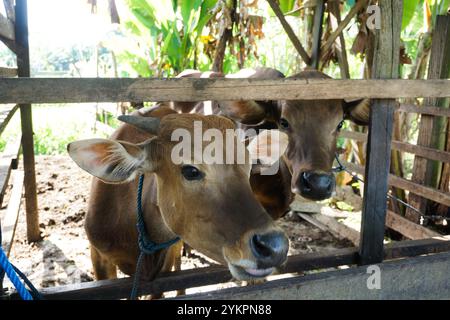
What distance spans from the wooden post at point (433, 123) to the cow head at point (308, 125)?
5.81 feet

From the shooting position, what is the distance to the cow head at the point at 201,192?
76.2 inches

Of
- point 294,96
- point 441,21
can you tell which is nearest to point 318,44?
point 441,21

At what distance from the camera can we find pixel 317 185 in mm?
3213

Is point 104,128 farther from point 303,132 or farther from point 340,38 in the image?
point 303,132

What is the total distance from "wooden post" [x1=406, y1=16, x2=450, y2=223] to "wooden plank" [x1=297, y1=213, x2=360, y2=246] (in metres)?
0.78

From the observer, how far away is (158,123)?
243 cm

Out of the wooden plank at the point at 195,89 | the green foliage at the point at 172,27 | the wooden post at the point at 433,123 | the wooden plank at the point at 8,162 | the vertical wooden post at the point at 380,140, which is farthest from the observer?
the green foliage at the point at 172,27

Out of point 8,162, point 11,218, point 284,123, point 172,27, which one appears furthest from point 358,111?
point 172,27

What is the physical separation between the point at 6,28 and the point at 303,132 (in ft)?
9.15

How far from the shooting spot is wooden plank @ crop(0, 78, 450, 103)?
1.80 meters

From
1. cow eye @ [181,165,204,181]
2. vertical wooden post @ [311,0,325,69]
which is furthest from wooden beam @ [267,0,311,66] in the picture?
cow eye @ [181,165,204,181]

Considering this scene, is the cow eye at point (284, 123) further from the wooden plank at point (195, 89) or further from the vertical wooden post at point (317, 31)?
the vertical wooden post at point (317, 31)

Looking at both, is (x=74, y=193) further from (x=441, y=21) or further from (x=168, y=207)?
(x=441, y=21)

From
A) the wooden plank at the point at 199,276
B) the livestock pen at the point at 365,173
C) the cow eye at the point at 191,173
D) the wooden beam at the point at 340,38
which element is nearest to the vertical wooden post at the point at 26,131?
the livestock pen at the point at 365,173
